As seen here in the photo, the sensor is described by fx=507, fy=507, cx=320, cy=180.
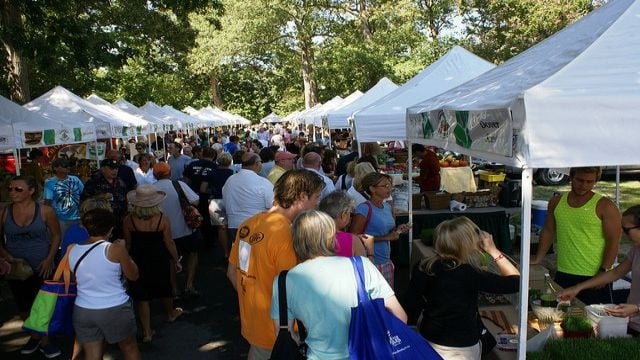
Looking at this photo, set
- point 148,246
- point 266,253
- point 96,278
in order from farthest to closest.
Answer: point 148,246 → point 96,278 → point 266,253

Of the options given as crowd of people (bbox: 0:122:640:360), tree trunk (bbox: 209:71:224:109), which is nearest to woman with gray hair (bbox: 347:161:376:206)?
crowd of people (bbox: 0:122:640:360)

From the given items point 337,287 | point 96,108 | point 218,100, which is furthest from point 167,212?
point 218,100

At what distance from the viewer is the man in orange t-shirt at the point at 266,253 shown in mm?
2637

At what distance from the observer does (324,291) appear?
223cm

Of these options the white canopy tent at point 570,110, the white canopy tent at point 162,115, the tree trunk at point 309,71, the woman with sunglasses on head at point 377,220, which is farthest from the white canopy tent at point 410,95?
the tree trunk at point 309,71

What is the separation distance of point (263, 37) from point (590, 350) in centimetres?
2917

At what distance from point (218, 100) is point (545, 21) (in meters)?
35.7

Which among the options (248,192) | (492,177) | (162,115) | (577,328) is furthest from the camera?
(162,115)

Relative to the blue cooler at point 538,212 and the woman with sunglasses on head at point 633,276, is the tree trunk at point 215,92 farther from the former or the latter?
the woman with sunglasses on head at point 633,276

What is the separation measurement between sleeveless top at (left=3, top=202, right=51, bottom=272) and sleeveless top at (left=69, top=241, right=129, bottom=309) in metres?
1.28

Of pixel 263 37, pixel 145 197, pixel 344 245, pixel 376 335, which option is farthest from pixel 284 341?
pixel 263 37

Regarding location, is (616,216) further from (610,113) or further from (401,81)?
(401,81)

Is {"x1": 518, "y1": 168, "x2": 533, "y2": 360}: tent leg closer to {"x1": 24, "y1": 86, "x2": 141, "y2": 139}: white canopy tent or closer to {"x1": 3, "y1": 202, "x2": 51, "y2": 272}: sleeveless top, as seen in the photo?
{"x1": 3, "y1": 202, "x2": 51, "y2": 272}: sleeveless top

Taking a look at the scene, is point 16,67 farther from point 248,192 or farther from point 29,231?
point 248,192
